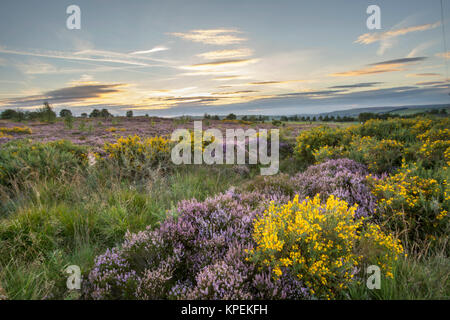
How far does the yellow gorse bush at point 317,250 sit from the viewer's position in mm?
2369

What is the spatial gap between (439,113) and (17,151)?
58.3 ft

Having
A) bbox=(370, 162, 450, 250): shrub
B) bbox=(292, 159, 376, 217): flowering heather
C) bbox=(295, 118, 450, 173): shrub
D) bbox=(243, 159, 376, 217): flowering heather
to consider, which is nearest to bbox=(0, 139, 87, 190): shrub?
bbox=(243, 159, 376, 217): flowering heather

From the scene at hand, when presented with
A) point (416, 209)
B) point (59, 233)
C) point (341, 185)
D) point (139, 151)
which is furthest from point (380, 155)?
point (59, 233)

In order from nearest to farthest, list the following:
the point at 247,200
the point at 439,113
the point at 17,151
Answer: the point at 247,200
the point at 17,151
the point at 439,113

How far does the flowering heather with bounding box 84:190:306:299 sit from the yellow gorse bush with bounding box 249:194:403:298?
6.7 inches

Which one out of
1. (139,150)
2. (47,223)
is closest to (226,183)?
(139,150)

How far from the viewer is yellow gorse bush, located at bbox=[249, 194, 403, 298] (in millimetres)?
2369

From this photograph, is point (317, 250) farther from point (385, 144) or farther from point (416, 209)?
point (385, 144)

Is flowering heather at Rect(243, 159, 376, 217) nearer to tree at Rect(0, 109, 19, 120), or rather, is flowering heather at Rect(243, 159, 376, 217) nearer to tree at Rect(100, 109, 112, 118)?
tree at Rect(100, 109, 112, 118)

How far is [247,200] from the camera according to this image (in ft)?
14.8

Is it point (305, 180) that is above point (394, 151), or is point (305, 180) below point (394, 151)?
below
